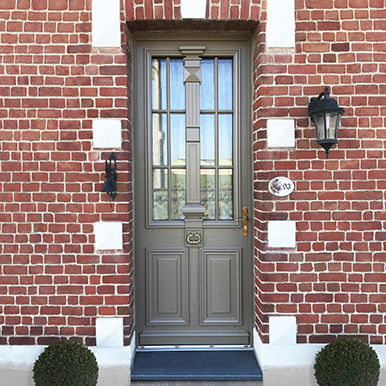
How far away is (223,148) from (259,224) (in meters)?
0.83

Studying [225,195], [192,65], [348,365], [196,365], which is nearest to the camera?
[348,365]

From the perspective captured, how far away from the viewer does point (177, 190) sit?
343 cm

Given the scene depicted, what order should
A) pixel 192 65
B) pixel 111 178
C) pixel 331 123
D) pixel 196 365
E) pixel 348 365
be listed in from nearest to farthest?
1. pixel 348 365
2. pixel 331 123
3. pixel 111 178
4. pixel 196 365
5. pixel 192 65

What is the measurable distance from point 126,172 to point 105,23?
1.26 m

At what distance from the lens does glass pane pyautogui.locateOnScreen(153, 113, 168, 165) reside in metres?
3.42

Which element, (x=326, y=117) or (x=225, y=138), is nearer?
(x=326, y=117)

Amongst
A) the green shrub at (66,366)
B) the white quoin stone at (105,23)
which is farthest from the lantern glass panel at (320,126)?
the green shrub at (66,366)

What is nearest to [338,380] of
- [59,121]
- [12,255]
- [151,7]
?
[12,255]

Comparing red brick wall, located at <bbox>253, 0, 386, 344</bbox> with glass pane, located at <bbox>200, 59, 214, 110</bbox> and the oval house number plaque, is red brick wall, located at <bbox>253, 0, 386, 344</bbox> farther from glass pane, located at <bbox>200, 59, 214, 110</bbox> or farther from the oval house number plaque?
glass pane, located at <bbox>200, 59, 214, 110</bbox>

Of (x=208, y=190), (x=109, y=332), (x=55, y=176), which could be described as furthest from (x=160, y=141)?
(x=109, y=332)

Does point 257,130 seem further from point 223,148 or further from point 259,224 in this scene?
point 259,224

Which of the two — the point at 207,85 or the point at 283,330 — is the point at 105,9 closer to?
the point at 207,85

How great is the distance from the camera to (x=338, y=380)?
2.68 metres

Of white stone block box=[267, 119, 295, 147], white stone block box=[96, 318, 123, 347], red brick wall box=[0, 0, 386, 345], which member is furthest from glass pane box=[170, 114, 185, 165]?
white stone block box=[96, 318, 123, 347]
